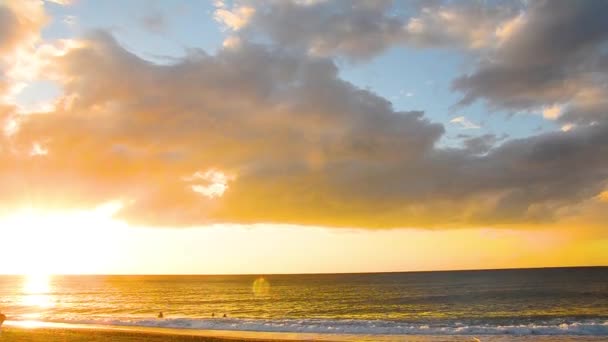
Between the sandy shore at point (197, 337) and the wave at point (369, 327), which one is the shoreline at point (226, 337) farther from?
the wave at point (369, 327)

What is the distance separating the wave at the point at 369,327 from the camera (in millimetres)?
39781

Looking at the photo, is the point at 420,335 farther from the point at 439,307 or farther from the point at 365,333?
the point at 439,307

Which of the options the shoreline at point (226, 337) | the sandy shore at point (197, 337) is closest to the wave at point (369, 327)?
the shoreline at point (226, 337)

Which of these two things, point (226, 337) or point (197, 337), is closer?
point (197, 337)

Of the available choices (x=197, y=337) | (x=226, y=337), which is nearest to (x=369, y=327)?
(x=226, y=337)

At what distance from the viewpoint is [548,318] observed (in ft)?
175

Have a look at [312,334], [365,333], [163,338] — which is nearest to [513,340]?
[365,333]

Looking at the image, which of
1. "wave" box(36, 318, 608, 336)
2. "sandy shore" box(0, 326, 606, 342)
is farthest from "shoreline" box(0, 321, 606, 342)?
"wave" box(36, 318, 608, 336)

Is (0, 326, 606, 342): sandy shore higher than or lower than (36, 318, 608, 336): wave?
higher

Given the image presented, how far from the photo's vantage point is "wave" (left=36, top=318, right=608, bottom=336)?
131 ft

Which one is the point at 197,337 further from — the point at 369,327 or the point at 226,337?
the point at 369,327

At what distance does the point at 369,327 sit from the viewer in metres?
43.5

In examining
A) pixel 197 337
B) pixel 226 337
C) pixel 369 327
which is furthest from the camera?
pixel 369 327

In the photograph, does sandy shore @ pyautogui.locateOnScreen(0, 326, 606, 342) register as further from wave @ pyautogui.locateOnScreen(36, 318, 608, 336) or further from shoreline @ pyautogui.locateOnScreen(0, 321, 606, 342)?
wave @ pyautogui.locateOnScreen(36, 318, 608, 336)
